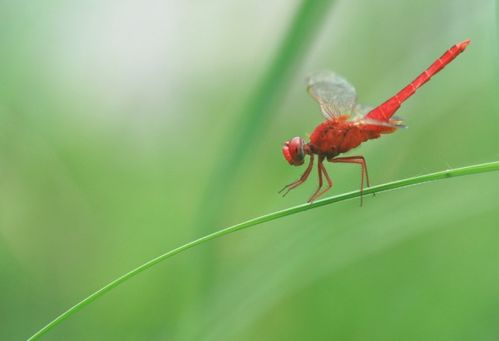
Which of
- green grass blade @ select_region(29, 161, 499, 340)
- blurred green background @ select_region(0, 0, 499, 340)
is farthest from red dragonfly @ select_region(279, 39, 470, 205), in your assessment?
green grass blade @ select_region(29, 161, 499, 340)

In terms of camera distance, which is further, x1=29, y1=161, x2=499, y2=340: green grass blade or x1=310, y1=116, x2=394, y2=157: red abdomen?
x1=310, y1=116, x2=394, y2=157: red abdomen

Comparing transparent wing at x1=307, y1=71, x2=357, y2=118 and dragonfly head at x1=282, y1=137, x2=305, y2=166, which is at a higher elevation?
transparent wing at x1=307, y1=71, x2=357, y2=118

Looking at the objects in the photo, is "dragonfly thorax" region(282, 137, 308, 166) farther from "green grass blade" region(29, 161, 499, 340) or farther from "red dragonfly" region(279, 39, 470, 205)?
"green grass blade" region(29, 161, 499, 340)

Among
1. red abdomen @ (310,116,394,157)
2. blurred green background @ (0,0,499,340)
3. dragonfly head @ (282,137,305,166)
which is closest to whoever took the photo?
blurred green background @ (0,0,499,340)

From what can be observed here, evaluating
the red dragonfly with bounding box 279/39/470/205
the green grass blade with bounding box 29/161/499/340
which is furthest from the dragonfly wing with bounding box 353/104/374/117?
the green grass blade with bounding box 29/161/499/340

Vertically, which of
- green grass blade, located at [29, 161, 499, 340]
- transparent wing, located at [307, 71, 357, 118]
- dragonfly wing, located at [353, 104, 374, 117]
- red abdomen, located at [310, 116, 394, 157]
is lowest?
green grass blade, located at [29, 161, 499, 340]

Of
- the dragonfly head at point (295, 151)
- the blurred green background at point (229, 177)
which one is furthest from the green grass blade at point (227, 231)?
the dragonfly head at point (295, 151)

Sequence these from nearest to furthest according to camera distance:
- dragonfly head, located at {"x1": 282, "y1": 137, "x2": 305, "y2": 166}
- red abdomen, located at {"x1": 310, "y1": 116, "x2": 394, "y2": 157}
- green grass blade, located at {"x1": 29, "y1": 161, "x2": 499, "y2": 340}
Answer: green grass blade, located at {"x1": 29, "y1": 161, "x2": 499, "y2": 340}, dragonfly head, located at {"x1": 282, "y1": 137, "x2": 305, "y2": 166}, red abdomen, located at {"x1": 310, "y1": 116, "x2": 394, "y2": 157}
